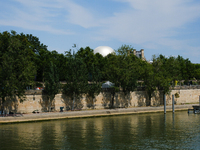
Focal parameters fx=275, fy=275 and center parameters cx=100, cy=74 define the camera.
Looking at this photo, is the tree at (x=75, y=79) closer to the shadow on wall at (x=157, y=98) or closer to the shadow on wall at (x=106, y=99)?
the shadow on wall at (x=106, y=99)

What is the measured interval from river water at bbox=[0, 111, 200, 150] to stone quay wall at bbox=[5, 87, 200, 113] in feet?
38.4

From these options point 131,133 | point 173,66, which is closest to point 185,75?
point 173,66

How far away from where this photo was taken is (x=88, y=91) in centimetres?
6412

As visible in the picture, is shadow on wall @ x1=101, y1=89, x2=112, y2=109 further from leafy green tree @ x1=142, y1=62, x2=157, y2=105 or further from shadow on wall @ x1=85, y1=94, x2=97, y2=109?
leafy green tree @ x1=142, y1=62, x2=157, y2=105

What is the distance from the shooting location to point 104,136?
3603cm

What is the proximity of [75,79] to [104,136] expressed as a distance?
26428 millimetres

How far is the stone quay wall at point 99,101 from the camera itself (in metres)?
58.0

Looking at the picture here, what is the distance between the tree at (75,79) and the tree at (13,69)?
9.68 metres

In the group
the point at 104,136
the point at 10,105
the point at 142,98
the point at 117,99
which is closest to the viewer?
the point at 104,136

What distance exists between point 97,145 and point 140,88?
4492 cm

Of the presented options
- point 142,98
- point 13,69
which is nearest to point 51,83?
point 13,69

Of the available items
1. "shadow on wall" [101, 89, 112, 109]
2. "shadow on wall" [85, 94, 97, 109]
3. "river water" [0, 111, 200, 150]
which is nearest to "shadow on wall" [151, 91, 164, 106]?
"shadow on wall" [101, 89, 112, 109]

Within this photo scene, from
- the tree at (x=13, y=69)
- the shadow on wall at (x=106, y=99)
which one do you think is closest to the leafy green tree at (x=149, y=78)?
the shadow on wall at (x=106, y=99)

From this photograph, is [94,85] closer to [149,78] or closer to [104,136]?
[149,78]
